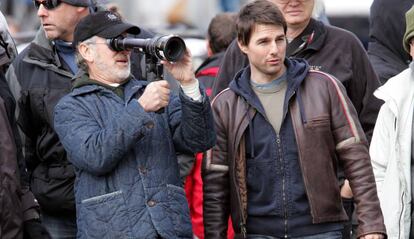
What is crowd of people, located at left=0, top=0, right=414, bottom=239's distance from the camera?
6.74m

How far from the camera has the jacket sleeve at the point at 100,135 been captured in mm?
6621

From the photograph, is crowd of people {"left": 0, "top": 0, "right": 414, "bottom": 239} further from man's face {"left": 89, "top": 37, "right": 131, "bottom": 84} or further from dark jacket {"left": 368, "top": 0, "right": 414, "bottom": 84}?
dark jacket {"left": 368, "top": 0, "right": 414, "bottom": 84}

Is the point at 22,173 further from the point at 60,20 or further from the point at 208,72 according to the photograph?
the point at 208,72

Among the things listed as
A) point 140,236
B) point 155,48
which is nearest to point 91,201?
point 140,236

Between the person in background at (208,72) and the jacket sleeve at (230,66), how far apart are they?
622 mm

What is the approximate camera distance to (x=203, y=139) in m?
6.82

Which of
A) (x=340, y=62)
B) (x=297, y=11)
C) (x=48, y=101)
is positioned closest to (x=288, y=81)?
(x=340, y=62)

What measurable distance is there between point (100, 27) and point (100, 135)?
694 mm

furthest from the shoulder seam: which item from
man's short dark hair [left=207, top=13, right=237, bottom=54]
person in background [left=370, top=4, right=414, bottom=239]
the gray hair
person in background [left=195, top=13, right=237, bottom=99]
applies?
man's short dark hair [left=207, top=13, right=237, bottom=54]

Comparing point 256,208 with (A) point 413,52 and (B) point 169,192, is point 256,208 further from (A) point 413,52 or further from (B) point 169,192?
(A) point 413,52

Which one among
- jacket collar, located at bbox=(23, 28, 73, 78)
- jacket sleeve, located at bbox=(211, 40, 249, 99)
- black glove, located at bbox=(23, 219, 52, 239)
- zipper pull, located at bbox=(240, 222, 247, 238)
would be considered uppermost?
jacket collar, located at bbox=(23, 28, 73, 78)

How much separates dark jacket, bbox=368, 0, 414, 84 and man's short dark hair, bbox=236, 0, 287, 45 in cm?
175

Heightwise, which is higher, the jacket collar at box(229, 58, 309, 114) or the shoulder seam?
the jacket collar at box(229, 58, 309, 114)

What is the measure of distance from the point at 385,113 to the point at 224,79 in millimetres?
1136
